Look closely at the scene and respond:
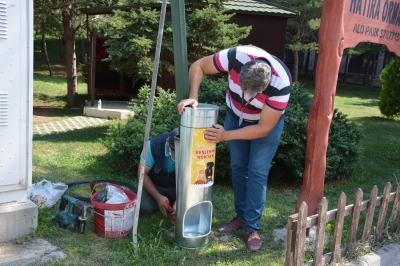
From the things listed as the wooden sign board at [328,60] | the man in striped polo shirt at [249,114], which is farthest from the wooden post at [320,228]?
the wooden sign board at [328,60]

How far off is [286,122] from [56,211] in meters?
3.06

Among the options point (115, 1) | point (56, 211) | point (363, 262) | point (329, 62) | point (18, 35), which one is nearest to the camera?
point (18, 35)

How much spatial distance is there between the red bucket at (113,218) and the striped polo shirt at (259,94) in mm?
1249

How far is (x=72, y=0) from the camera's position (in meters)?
11.5

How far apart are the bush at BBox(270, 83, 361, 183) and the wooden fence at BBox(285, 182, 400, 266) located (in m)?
1.65

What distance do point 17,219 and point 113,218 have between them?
2.45ft

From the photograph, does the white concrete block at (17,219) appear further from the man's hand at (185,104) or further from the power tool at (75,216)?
the man's hand at (185,104)

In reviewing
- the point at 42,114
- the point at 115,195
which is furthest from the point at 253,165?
the point at 42,114

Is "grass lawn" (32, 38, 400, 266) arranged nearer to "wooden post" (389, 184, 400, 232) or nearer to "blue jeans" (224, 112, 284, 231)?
"blue jeans" (224, 112, 284, 231)

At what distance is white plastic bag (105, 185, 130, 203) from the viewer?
354 cm

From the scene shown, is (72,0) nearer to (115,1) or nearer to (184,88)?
(115,1)

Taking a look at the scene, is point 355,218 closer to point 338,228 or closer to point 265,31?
point 338,228

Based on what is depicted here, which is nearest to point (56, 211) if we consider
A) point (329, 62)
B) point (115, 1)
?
point (329, 62)

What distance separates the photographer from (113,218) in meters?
3.44
